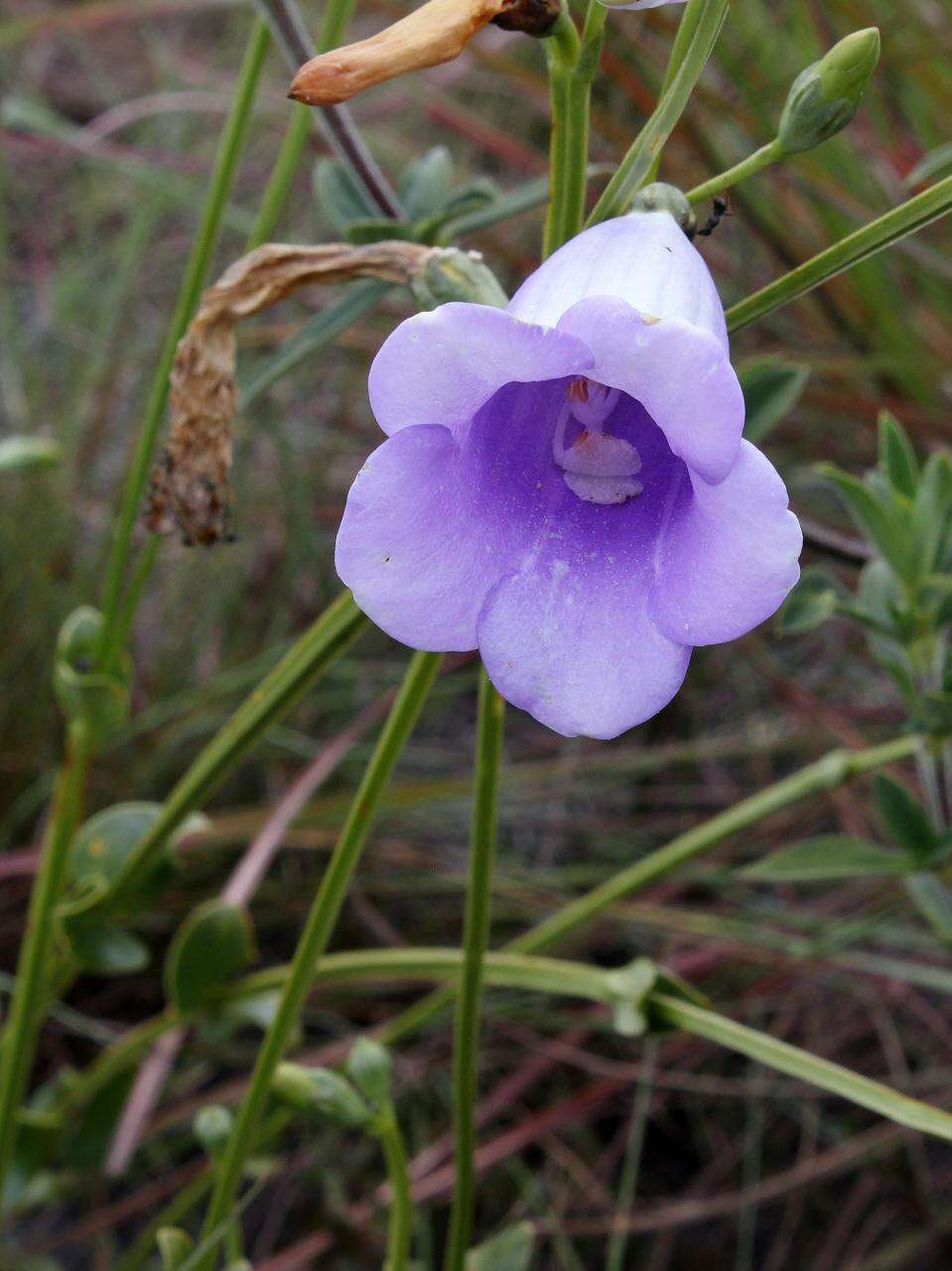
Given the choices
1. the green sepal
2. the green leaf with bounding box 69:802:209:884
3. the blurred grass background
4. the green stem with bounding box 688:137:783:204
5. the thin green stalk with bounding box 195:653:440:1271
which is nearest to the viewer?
the green stem with bounding box 688:137:783:204

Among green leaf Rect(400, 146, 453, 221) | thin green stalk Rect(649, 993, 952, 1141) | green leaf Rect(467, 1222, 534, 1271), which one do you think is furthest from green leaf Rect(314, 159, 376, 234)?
green leaf Rect(467, 1222, 534, 1271)

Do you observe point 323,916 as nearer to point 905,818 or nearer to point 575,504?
point 575,504

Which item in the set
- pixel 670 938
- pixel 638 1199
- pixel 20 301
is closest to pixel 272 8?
pixel 670 938

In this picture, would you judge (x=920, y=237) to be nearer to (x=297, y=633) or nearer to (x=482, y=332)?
(x=297, y=633)

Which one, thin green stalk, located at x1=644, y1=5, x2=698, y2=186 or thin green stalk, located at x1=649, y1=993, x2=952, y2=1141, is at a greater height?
thin green stalk, located at x1=644, y1=5, x2=698, y2=186

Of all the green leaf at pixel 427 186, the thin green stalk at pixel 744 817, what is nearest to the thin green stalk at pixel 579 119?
the green leaf at pixel 427 186

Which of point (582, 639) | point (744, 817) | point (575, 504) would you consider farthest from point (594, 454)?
point (744, 817)

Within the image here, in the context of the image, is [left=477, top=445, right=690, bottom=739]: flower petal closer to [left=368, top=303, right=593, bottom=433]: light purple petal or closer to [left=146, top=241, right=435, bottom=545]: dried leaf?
[left=368, top=303, right=593, bottom=433]: light purple petal
